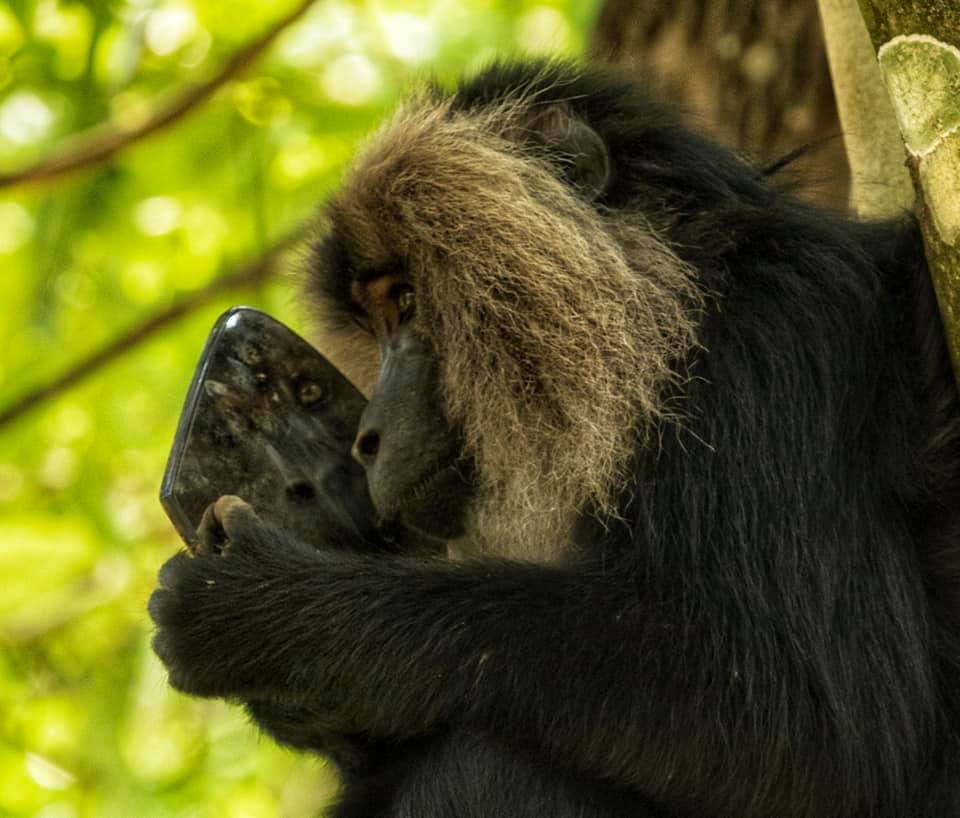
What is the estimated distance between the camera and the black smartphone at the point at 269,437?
3828mm

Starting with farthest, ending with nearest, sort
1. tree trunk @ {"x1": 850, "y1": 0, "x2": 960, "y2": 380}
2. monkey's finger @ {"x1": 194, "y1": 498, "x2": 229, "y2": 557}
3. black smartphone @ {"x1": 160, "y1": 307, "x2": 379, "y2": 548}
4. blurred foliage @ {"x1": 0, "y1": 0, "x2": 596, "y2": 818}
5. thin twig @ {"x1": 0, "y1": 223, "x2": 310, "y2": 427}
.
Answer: blurred foliage @ {"x1": 0, "y1": 0, "x2": 596, "y2": 818} → thin twig @ {"x1": 0, "y1": 223, "x2": 310, "y2": 427} → black smartphone @ {"x1": 160, "y1": 307, "x2": 379, "y2": 548} → monkey's finger @ {"x1": 194, "y1": 498, "x2": 229, "y2": 557} → tree trunk @ {"x1": 850, "y1": 0, "x2": 960, "y2": 380}

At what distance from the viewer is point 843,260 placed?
138 inches

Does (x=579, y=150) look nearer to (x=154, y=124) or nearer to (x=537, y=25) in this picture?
(x=154, y=124)

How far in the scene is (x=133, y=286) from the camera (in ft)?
22.5

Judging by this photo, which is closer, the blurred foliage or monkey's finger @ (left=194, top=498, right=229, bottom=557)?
monkey's finger @ (left=194, top=498, right=229, bottom=557)

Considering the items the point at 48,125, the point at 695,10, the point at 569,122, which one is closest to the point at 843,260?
the point at 569,122

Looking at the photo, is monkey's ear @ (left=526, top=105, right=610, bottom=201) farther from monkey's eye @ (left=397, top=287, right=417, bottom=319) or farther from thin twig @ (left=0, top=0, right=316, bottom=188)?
thin twig @ (left=0, top=0, right=316, bottom=188)

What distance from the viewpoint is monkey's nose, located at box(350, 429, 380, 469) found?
362 centimetres

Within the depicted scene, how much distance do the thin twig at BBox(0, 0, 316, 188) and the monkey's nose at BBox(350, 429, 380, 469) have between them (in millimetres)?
1963

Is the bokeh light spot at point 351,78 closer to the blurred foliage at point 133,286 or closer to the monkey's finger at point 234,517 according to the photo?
the blurred foliage at point 133,286

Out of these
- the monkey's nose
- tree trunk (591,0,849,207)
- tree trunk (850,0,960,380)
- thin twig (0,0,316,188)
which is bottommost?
tree trunk (591,0,849,207)

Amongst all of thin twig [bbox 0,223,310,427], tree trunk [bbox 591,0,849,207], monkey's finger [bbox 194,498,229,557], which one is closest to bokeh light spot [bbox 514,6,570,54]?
tree trunk [bbox 591,0,849,207]

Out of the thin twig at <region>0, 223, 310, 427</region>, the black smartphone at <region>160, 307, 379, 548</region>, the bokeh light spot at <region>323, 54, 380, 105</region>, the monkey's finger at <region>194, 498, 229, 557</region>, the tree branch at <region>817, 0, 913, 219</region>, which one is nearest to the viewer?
the monkey's finger at <region>194, 498, 229, 557</region>

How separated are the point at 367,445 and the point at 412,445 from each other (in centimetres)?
10
